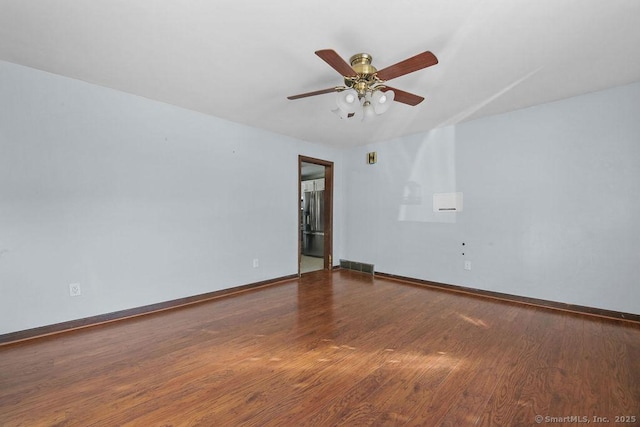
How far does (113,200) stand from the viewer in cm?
291

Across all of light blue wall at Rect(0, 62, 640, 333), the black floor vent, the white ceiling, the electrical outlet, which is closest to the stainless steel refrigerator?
the black floor vent

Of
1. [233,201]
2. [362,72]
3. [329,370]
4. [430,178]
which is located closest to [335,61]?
[362,72]

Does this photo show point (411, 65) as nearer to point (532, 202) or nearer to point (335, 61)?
point (335, 61)

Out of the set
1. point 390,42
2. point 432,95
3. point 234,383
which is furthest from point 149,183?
point 432,95

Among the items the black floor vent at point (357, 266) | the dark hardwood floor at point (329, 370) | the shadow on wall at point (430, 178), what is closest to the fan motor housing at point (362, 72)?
the dark hardwood floor at point (329, 370)

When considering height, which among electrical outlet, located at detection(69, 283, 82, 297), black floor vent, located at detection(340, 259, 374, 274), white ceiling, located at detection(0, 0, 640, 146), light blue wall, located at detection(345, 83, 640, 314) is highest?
white ceiling, located at detection(0, 0, 640, 146)

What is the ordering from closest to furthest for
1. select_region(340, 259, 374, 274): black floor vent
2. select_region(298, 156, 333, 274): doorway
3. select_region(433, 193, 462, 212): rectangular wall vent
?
select_region(433, 193, 462, 212): rectangular wall vent, select_region(340, 259, 374, 274): black floor vent, select_region(298, 156, 333, 274): doorway

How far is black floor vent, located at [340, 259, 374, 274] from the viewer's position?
514 centimetres

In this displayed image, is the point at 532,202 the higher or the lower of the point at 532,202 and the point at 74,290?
the higher

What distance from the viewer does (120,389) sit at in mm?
1784

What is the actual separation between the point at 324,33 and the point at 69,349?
3.24 metres

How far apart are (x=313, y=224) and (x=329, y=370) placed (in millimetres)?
5139

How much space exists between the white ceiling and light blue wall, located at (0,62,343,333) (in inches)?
13.1

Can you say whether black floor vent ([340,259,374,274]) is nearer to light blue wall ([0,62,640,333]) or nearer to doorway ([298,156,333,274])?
doorway ([298,156,333,274])
